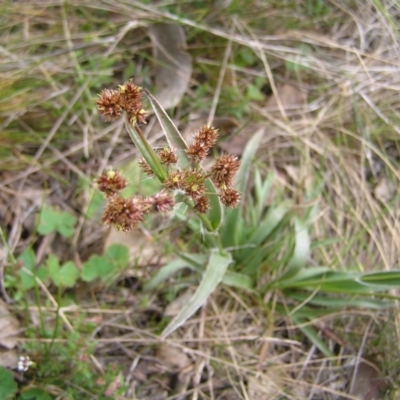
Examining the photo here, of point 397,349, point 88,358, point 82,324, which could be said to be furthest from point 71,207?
point 397,349

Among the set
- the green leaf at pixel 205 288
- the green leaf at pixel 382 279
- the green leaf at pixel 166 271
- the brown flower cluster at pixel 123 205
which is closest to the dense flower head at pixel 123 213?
the brown flower cluster at pixel 123 205

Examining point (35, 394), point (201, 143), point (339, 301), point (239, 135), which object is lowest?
point (35, 394)

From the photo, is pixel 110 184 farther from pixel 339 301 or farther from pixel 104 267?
pixel 339 301

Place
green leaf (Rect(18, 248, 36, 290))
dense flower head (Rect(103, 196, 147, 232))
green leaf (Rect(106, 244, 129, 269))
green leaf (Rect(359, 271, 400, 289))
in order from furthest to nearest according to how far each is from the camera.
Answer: green leaf (Rect(106, 244, 129, 269)) < green leaf (Rect(18, 248, 36, 290)) < green leaf (Rect(359, 271, 400, 289)) < dense flower head (Rect(103, 196, 147, 232))

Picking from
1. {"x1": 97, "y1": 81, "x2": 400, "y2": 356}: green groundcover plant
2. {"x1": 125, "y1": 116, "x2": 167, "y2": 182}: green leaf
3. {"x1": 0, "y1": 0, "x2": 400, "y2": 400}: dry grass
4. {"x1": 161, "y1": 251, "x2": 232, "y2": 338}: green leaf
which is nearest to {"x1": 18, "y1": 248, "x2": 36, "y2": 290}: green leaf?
{"x1": 0, "y1": 0, "x2": 400, "y2": 400}: dry grass

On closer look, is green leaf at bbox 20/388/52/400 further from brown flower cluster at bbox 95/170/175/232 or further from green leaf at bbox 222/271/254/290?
brown flower cluster at bbox 95/170/175/232

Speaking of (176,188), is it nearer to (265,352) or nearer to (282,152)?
(265,352)

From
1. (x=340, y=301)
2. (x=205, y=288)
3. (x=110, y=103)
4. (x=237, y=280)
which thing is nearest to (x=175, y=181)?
(x=110, y=103)
